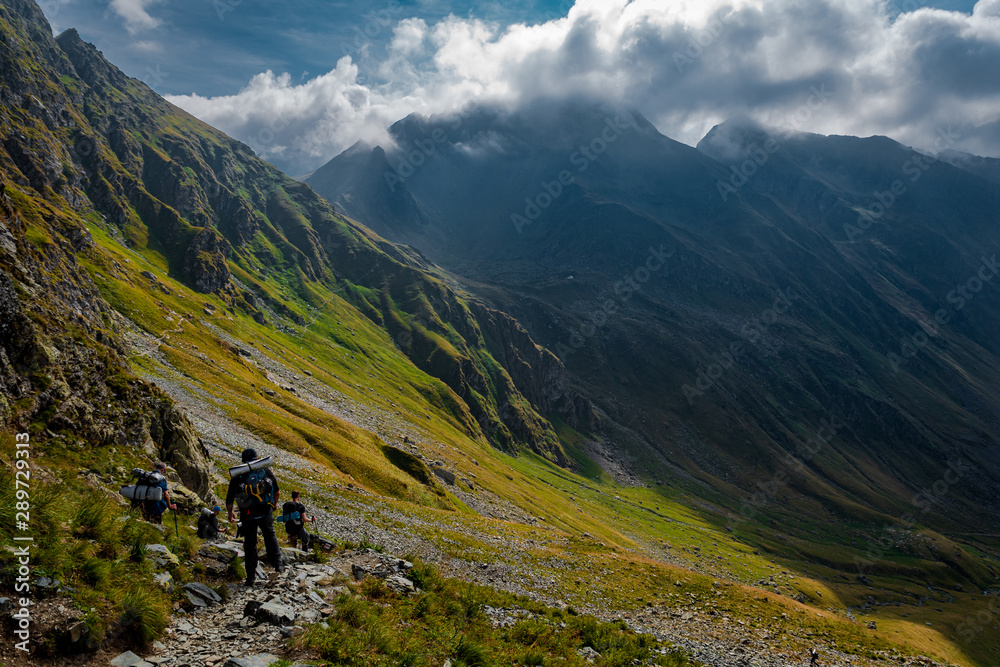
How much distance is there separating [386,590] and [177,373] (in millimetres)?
58478

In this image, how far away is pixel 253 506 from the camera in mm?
13344

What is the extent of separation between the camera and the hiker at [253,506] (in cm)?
1285

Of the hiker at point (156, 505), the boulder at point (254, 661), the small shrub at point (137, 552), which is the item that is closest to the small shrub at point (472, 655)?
the boulder at point (254, 661)

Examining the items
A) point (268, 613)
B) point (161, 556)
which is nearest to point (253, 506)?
point (161, 556)

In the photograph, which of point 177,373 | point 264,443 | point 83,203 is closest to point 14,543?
point 264,443

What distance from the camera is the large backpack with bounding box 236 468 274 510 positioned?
1336 cm

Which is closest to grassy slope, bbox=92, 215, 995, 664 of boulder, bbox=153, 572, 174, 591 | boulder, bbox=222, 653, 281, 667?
boulder, bbox=222, 653, 281, 667

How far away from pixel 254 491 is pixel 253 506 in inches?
16.5

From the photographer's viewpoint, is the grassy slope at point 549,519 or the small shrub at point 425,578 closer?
the small shrub at point 425,578

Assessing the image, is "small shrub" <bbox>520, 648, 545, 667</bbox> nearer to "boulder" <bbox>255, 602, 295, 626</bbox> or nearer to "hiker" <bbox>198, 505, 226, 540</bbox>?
"boulder" <bbox>255, 602, 295, 626</bbox>

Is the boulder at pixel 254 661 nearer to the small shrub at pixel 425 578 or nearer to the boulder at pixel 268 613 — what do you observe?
the boulder at pixel 268 613

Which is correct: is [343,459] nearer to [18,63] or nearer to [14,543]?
[14,543]

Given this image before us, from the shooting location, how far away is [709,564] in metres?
128

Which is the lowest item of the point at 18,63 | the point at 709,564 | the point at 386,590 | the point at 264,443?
the point at 709,564
